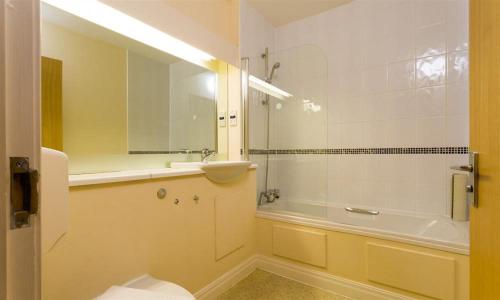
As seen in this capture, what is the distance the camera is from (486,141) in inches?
28.0

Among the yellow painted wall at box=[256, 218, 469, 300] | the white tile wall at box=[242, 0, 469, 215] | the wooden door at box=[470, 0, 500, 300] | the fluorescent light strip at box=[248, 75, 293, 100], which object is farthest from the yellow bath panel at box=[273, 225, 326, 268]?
the fluorescent light strip at box=[248, 75, 293, 100]

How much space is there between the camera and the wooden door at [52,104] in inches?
45.0

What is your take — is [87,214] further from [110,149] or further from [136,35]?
[136,35]

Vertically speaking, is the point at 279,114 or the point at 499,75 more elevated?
the point at 279,114

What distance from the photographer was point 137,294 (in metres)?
0.94

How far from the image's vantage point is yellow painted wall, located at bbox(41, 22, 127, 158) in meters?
1.22

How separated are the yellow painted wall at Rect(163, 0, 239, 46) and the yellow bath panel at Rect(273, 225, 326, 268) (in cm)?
172

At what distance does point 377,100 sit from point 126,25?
84.6 inches

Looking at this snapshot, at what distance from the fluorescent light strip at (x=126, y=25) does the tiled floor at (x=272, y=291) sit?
5.96ft

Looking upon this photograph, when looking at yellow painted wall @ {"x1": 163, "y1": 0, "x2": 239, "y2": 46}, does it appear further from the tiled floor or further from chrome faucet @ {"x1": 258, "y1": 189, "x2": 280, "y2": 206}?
the tiled floor

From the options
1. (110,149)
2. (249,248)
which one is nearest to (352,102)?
(249,248)

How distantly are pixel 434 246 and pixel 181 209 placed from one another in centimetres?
151

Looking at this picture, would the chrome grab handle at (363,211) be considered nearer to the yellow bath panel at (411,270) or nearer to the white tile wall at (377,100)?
the white tile wall at (377,100)

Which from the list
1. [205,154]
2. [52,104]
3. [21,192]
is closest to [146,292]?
[21,192]
